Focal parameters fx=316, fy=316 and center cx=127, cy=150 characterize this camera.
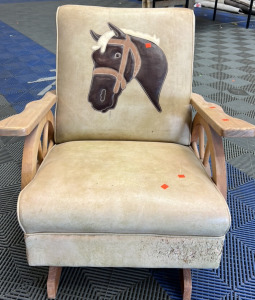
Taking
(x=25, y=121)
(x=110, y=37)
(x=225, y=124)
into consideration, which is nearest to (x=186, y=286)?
(x=225, y=124)

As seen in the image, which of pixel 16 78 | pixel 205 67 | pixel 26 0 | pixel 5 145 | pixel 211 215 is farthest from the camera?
pixel 26 0

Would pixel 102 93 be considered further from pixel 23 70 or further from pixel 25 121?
pixel 23 70

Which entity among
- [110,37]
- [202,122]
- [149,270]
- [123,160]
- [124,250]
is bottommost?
[149,270]

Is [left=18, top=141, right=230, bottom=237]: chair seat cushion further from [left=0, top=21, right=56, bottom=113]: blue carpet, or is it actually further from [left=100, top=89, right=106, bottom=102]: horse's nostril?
[left=0, top=21, right=56, bottom=113]: blue carpet

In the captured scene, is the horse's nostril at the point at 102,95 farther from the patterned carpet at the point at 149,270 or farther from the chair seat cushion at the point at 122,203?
the patterned carpet at the point at 149,270

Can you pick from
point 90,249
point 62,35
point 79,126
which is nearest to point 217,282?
point 90,249

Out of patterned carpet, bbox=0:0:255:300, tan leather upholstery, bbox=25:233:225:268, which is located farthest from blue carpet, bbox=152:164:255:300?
tan leather upholstery, bbox=25:233:225:268

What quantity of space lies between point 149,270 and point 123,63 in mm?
855

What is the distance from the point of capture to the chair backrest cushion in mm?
1330

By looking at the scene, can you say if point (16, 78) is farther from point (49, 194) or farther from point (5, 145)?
point (49, 194)

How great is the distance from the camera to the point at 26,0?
8797mm

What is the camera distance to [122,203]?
94 centimetres

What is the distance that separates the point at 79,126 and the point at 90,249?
1.89ft

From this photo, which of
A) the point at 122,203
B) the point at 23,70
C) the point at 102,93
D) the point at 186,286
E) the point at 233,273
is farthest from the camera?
the point at 23,70
